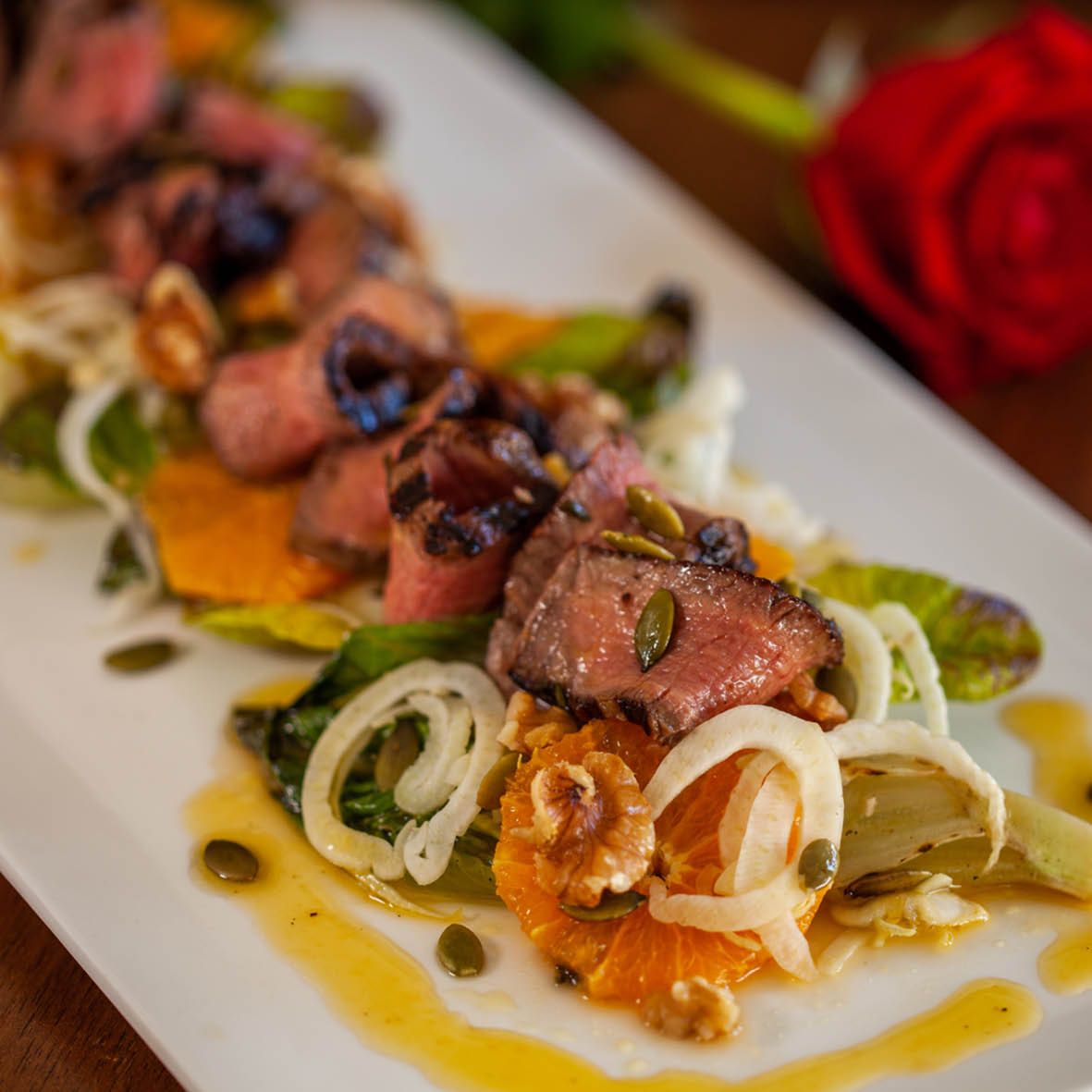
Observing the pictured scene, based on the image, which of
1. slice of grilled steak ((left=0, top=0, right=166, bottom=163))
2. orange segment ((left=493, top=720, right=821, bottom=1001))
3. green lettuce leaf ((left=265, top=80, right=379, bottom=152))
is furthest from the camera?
green lettuce leaf ((left=265, top=80, right=379, bottom=152))

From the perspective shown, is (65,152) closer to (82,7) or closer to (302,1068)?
(82,7)

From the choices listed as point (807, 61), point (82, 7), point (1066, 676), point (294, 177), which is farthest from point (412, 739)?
point (807, 61)

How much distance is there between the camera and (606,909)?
262 cm

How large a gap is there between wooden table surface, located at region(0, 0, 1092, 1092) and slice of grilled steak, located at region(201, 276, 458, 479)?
4.07ft

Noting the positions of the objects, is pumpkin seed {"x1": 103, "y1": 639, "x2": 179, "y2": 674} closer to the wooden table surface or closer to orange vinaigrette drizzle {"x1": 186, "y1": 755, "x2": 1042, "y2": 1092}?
the wooden table surface

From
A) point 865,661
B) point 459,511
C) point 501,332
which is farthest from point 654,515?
point 501,332

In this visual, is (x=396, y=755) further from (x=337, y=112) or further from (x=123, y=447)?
(x=337, y=112)

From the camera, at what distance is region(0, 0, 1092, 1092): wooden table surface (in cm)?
266

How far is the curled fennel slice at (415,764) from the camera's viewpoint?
2.91 m

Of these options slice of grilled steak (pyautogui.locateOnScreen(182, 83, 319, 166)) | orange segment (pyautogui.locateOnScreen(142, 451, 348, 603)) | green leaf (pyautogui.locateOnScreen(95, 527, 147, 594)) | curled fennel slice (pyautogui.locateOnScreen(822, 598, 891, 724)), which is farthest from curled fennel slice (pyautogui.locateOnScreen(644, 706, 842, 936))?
slice of grilled steak (pyautogui.locateOnScreen(182, 83, 319, 166))

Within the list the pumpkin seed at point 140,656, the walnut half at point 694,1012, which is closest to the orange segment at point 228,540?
the pumpkin seed at point 140,656

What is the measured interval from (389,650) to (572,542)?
0.51 metres

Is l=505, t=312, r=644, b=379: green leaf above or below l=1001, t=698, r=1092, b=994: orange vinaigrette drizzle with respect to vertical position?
below

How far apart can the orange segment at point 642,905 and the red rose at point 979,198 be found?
2341mm
